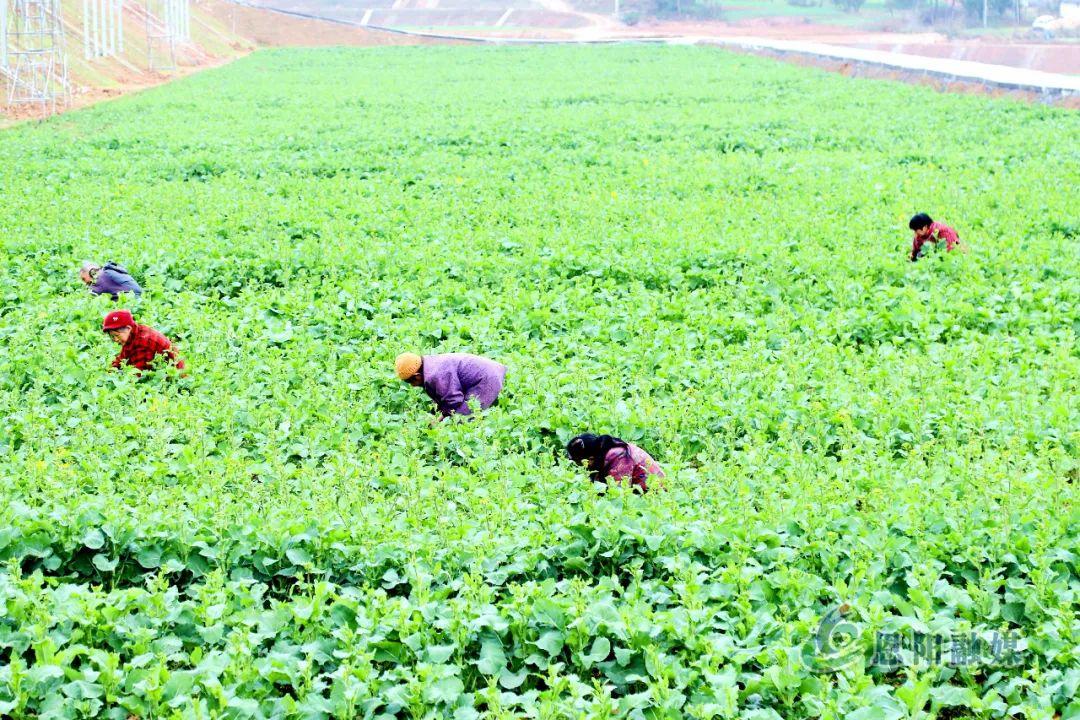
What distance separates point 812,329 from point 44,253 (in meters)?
8.30

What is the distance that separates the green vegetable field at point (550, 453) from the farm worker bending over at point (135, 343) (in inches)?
10.5

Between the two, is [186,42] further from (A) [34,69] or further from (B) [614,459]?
(B) [614,459]

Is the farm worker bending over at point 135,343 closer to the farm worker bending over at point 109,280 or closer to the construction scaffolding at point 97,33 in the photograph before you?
the farm worker bending over at point 109,280

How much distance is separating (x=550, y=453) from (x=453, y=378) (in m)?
1.26

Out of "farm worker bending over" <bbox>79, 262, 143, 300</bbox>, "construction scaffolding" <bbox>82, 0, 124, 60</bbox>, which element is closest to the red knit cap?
"farm worker bending over" <bbox>79, 262, 143, 300</bbox>

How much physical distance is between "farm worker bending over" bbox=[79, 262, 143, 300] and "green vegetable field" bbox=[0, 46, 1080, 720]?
357 millimetres

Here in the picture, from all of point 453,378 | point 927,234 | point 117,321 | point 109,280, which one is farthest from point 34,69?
point 453,378

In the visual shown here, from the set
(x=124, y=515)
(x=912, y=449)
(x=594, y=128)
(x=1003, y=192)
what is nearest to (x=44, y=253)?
(x=124, y=515)

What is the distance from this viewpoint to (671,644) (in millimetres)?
5207

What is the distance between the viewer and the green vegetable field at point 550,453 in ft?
16.6

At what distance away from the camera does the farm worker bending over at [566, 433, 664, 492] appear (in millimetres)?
7227

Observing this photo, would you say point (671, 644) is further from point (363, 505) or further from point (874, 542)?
point (363, 505)

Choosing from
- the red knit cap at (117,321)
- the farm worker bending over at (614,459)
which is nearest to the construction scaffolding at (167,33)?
the red knit cap at (117,321)

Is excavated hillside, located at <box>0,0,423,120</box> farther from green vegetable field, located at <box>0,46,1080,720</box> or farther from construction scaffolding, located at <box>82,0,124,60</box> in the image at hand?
green vegetable field, located at <box>0,46,1080,720</box>
